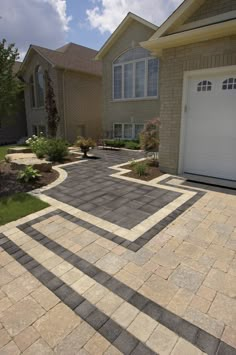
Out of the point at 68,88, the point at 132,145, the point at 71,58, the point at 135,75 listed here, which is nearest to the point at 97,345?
the point at 132,145

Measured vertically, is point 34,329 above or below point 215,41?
below

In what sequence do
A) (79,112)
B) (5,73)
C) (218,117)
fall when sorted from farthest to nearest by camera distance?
(79,112), (5,73), (218,117)

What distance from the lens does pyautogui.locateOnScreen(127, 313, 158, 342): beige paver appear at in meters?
1.97

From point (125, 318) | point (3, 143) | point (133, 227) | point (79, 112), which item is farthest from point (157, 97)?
point (3, 143)

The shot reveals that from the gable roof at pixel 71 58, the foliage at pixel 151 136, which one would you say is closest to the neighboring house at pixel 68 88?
the gable roof at pixel 71 58

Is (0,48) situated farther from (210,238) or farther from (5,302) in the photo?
Answer: (210,238)

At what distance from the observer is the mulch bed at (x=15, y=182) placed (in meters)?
5.77

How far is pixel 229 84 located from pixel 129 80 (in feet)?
29.1

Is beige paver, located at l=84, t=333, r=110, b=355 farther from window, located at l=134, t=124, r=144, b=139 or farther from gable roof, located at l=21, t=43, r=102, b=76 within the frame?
gable roof, located at l=21, t=43, r=102, b=76

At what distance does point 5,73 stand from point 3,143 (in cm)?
1436

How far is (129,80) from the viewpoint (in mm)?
13492

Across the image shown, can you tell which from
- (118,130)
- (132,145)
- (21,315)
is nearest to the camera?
(21,315)

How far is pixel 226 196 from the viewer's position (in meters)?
5.14

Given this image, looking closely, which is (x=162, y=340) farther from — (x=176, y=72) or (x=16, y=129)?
(x=16, y=129)
